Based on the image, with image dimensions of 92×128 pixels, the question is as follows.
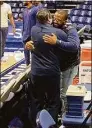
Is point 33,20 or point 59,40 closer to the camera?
point 59,40

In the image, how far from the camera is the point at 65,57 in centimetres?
504

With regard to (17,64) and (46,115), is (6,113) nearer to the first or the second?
(46,115)

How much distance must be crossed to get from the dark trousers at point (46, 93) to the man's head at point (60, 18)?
0.63 m

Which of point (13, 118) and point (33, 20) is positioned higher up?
point (33, 20)

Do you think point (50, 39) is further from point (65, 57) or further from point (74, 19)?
point (74, 19)

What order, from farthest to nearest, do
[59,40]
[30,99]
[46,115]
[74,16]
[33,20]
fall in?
[74,16], [33,20], [30,99], [59,40], [46,115]

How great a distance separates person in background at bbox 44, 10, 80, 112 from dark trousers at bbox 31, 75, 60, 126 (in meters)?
0.18

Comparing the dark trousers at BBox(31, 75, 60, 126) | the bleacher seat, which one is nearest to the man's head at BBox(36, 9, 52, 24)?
the dark trousers at BBox(31, 75, 60, 126)

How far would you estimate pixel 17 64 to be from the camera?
8.44 m

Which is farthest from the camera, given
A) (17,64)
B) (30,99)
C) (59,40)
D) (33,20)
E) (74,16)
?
(74,16)

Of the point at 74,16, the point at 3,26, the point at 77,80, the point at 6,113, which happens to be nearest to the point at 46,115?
the point at 6,113

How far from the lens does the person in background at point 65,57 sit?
4863mm

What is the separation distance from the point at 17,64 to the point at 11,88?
11.7ft

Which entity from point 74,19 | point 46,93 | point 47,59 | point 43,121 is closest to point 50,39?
point 47,59
